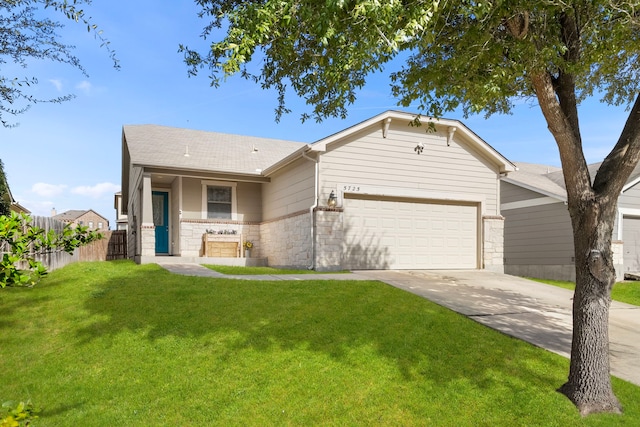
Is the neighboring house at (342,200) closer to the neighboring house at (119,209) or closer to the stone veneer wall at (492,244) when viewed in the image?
the stone veneer wall at (492,244)

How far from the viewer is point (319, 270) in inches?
532

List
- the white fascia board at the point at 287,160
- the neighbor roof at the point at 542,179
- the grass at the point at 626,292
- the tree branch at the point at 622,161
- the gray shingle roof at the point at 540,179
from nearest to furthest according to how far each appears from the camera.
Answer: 1. the tree branch at the point at 622,161
2. the grass at the point at 626,292
3. the white fascia board at the point at 287,160
4. the neighbor roof at the point at 542,179
5. the gray shingle roof at the point at 540,179

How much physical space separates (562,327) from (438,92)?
5.18 metres

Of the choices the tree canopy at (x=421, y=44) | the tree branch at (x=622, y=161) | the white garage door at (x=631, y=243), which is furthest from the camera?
the white garage door at (x=631, y=243)

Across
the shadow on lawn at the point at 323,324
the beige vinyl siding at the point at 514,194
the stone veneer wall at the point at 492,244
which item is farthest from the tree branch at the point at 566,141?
the beige vinyl siding at the point at 514,194

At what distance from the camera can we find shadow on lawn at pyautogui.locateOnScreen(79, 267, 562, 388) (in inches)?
247

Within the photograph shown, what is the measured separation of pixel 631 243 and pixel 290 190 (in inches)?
572

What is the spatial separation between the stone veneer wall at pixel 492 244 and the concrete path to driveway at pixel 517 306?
1.30 metres

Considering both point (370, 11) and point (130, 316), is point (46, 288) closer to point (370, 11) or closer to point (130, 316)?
point (130, 316)

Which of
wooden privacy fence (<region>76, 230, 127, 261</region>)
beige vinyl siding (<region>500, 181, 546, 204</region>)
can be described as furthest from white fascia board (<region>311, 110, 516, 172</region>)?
wooden privacy fence (<region>76, 230, 127, 261</region>)

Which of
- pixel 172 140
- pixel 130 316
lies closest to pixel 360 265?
pixel 130 316

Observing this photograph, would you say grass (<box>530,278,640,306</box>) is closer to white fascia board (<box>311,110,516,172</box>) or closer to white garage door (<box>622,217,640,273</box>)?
white garage door (<box>622,217,640,273</box>)

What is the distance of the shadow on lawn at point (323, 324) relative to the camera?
6.27 meters

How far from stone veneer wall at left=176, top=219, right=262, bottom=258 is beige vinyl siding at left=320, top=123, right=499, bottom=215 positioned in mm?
5182
